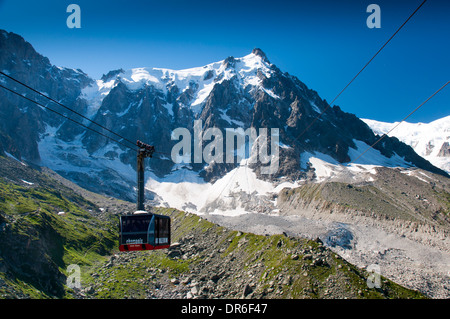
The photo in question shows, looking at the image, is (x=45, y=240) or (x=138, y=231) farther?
(x=45, y=240)

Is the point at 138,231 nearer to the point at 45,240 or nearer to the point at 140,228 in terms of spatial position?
the point at 140,228

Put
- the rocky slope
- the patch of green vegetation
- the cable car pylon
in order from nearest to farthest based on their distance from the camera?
the cable car pylon, the rocky slope, the patch of green vegetation

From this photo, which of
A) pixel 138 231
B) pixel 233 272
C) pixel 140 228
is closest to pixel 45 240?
pixel 233 272

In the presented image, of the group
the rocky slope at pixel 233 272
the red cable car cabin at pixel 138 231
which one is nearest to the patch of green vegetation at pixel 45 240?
the rocky slope at pixel 233 272

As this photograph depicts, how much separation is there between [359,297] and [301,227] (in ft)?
426

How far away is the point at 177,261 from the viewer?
76.0m

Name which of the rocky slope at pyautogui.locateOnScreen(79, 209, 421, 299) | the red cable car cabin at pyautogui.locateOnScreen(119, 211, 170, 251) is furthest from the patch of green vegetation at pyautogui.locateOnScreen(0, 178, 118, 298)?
the red cable car cabin at pyautogui.locateOnScreen(119, 211, 170, 251)

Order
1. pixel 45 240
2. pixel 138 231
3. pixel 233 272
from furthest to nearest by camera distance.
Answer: pixel 45 240 → pixel 233 272 → pixel 138 231

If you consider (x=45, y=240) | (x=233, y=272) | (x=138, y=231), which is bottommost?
(x=233, y=272)

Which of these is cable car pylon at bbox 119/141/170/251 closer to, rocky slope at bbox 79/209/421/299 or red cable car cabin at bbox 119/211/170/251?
red cable car cabin at bbox 119/211/170/251

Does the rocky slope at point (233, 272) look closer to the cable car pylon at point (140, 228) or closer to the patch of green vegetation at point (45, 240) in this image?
the patch of green vegetation at point (45, 240)
